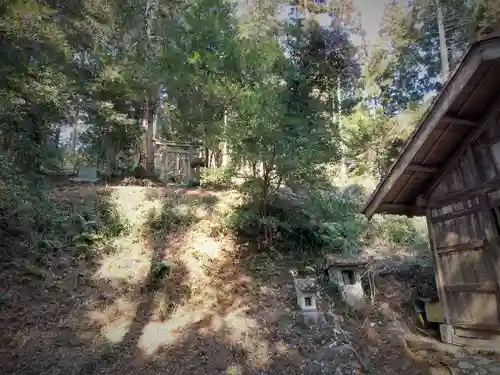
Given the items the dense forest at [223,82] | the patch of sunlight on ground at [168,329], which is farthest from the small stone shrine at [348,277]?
the patch of sunlight on ground at [168,329]

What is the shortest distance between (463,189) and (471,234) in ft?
3.05

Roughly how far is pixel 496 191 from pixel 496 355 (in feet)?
9.93

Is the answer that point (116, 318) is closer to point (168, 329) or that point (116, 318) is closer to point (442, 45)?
point (168, 329)

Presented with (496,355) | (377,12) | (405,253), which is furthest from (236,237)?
(377,12)

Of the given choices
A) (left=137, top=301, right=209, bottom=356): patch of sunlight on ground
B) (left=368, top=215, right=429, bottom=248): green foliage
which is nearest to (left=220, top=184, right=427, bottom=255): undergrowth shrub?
(left=368, top=215, right=429, bottom=248): green foliage

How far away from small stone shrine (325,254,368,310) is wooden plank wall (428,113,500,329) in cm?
200

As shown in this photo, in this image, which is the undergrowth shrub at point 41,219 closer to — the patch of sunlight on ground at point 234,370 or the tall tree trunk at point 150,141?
the patch of sunlight on ground at point 234,370

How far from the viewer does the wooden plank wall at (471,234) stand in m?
6.35

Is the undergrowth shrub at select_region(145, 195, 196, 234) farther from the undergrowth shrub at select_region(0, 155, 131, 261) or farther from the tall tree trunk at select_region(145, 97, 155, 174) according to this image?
the tall tree trunk at select_region(145, 97, 155, 174)

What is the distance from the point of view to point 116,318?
7973 millimetres

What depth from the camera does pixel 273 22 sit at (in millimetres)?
20656

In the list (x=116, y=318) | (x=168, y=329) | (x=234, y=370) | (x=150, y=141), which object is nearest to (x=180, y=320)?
(x=168, y=329)

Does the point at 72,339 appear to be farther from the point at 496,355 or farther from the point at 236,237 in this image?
the point at 496,355

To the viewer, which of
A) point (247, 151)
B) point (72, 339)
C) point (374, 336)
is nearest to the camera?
point (72, 339)
